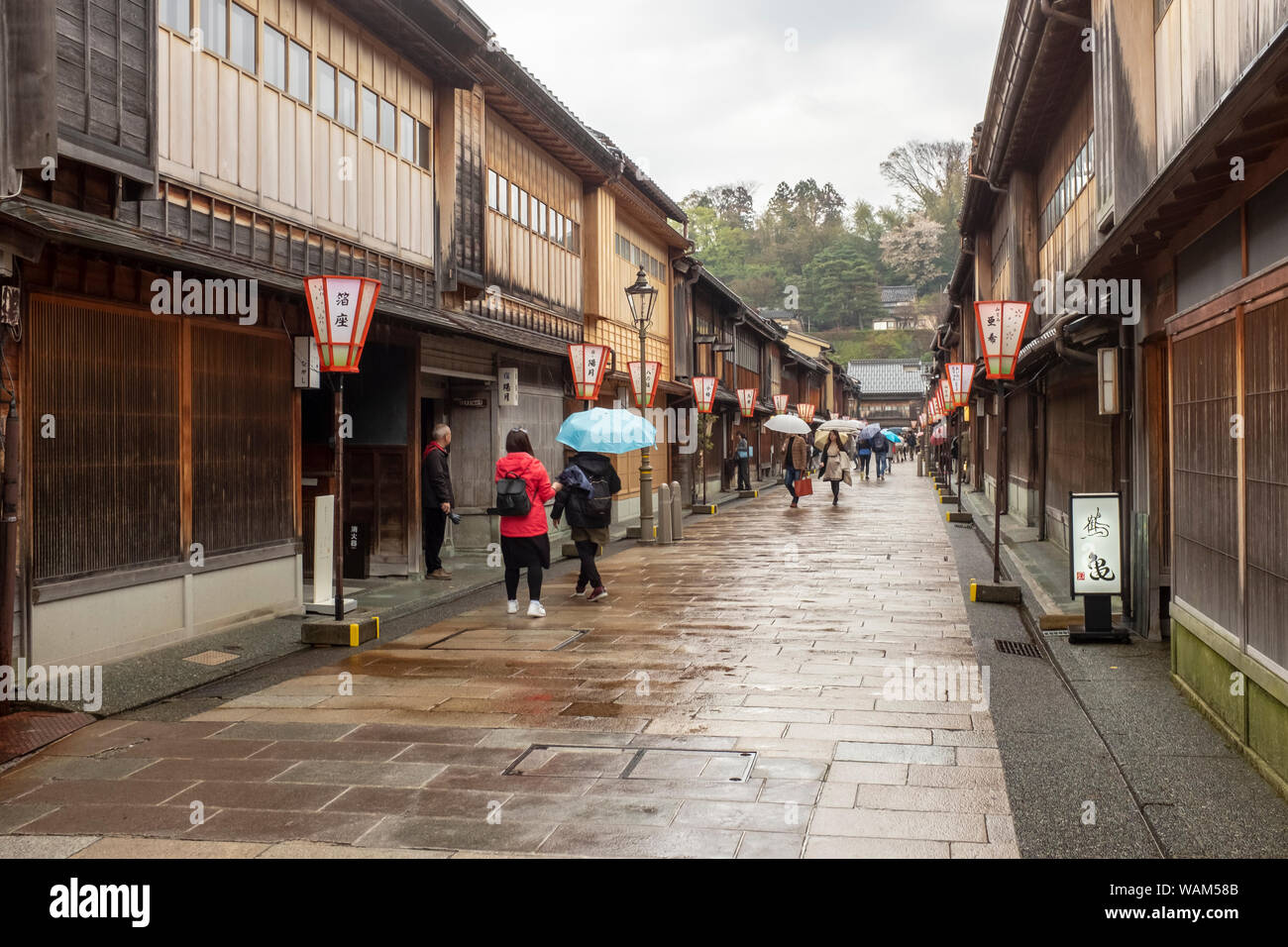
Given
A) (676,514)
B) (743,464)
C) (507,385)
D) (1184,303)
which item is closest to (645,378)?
(676,514)

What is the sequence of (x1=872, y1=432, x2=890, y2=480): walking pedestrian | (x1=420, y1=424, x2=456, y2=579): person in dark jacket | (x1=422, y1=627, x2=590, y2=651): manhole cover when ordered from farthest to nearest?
(x1=872, y1=432, x2=890, y2=480): walking pedestrian < (x1=420, y1=424, x2=456, y2=579): person in dark jacket < (x1=422, y1=627, x2=590, y2=651): manhole cover

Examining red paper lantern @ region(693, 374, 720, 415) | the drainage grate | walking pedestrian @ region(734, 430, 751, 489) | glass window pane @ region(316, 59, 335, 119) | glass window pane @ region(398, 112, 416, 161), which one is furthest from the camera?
walking pedestrian @ region(734, 430, 751, 489)

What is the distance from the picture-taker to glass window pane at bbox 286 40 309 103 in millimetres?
11977

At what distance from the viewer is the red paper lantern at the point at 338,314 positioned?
33.3 feet

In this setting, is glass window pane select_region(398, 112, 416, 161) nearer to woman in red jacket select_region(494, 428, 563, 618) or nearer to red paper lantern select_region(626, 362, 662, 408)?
woman in red jacket select_region(494, 428, 563, 618)

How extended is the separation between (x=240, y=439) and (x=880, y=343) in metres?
90.3

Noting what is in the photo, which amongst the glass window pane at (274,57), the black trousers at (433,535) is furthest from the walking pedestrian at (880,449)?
the glass window pane at (274,57)

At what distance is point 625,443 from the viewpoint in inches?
560

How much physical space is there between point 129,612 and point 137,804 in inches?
162

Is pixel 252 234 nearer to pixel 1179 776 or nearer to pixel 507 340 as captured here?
pixel 507 340

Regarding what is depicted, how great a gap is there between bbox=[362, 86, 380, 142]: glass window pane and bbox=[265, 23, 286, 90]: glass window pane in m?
1.86

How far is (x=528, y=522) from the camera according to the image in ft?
38.4

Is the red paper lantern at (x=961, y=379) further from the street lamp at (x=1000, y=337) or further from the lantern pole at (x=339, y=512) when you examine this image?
the lantern pole at (x=339, y=512)

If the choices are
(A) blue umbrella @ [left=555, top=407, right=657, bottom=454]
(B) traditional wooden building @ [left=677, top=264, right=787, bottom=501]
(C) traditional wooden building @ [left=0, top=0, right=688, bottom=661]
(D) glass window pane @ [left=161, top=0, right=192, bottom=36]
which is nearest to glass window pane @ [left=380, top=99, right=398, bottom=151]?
(C) traditional wooden building @ [left=0, top=0, right=688, bottom=661]
